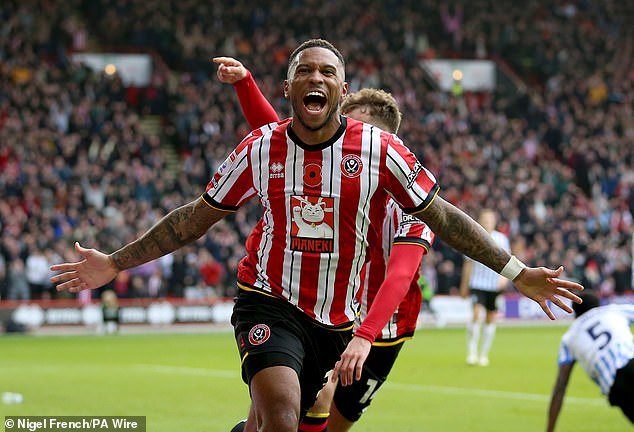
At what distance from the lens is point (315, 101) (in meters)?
6.07

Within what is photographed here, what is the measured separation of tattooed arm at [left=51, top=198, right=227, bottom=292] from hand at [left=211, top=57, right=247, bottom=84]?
1115mm

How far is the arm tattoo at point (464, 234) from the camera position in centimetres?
616

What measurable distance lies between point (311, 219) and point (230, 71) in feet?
5.19

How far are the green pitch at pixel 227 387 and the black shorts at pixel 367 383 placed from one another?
11.4 feet

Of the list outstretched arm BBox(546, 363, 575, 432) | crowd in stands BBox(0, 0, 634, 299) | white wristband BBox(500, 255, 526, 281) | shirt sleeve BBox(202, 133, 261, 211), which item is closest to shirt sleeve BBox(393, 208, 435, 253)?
white wristband BBox(500, 255, 526, 281)

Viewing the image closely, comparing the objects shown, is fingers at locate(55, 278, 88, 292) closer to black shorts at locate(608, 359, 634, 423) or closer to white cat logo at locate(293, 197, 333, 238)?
white cat logo at locate(293, 197, 333, 238)

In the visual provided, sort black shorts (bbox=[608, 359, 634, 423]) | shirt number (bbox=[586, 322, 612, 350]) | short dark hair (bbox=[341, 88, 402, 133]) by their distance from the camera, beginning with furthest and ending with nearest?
shirt number (bbox=[586, 322, 612, 350]) < black shorts (bbox=[608, 359, 634, 423]) < short dark hair (bbox=[341, 88, 402, 133])

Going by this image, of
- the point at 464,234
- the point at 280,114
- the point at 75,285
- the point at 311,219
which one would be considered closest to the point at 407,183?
the point at 464,234

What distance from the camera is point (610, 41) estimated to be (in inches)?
1751

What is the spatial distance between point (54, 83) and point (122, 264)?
83.0 ft

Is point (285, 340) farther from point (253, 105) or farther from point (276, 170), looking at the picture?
point (253, 105)

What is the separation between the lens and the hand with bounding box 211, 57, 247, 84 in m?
7.23

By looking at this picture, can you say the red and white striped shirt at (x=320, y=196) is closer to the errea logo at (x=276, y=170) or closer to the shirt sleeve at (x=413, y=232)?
the errea logo at (x=276, y=170)

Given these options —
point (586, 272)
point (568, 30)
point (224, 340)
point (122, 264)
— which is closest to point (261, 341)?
point (122, 264)
